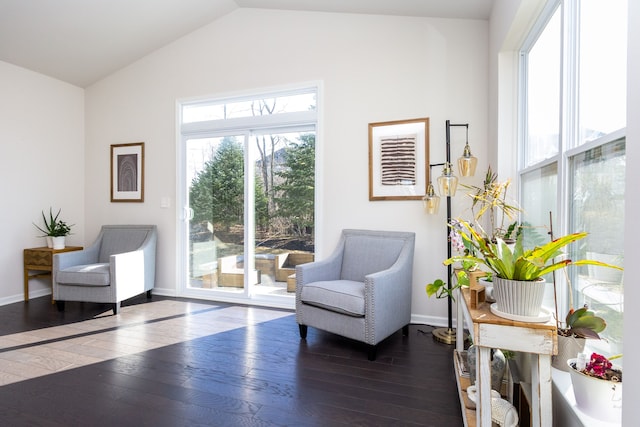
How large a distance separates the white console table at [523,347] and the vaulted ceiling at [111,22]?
8.59 feet

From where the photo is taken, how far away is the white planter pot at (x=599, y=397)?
1.01m

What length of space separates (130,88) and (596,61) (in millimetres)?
4624

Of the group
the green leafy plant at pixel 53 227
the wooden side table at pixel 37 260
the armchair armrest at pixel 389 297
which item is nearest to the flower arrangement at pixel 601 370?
the armchair armrest at pixel 389 297

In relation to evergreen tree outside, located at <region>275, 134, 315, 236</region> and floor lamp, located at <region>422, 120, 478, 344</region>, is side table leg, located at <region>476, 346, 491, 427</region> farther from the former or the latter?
evergreen tree outside, located at <region>275, 134, 315, 236</region>

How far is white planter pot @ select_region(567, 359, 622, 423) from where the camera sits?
1010 mm

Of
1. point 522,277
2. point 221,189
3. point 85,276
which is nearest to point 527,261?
point 522,277

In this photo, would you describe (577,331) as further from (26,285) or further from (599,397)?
(26,285)

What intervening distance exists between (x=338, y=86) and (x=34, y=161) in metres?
3.62

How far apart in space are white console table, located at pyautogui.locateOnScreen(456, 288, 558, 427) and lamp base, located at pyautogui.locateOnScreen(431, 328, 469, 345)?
151 cm

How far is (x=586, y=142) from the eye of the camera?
4.39ft

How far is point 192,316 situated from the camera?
335 cm

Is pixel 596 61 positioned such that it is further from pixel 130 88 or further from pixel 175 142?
pixel 130 88

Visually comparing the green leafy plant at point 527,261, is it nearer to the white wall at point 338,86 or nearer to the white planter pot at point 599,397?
the white planter pot at point 599,397

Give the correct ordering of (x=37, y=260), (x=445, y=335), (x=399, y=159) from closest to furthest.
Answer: (x=445, y=335) → (x=399, y=159) → (x=37, y=260)
